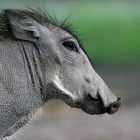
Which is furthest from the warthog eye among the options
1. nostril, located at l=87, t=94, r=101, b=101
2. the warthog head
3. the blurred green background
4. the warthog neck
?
the blurred green background

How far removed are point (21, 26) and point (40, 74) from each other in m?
0.41

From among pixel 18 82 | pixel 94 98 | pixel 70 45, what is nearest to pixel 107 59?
pixel 70 45

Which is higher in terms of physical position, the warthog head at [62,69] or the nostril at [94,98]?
the warthog head at [62,69]

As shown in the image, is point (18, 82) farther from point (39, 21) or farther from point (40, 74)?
point (39, 21)

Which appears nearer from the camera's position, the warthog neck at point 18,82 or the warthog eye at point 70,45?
the warthog neck at point 18,82

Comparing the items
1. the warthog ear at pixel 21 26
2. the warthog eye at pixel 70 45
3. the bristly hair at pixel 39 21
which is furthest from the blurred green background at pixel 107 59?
the warthog ear at pixel 21 26

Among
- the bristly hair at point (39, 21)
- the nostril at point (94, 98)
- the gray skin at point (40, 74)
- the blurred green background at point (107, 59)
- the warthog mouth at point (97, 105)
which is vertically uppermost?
the bristly hair at point (39, 21)

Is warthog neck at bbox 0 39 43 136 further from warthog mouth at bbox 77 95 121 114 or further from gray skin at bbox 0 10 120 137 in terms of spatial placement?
warthog mouth at bbox 77 95 121 114

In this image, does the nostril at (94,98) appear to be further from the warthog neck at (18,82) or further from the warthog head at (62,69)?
the warthog neck at (18,82)

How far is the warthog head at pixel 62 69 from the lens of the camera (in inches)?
332

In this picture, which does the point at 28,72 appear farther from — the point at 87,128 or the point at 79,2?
the point at 79,2

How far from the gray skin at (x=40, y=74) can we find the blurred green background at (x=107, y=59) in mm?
7502

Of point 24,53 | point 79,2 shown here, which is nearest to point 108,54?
point 79,2

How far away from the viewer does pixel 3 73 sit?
819cm
